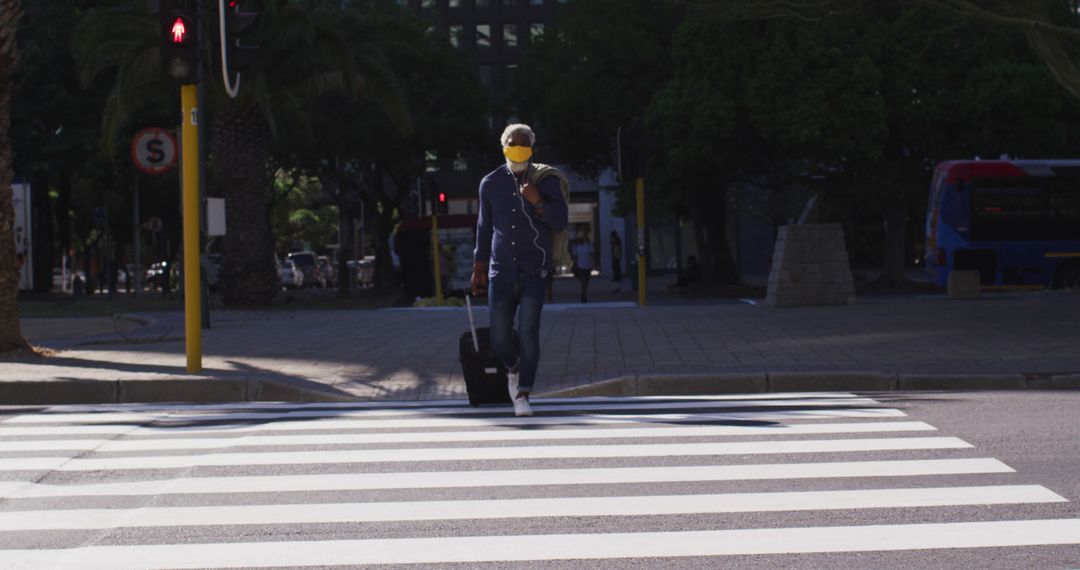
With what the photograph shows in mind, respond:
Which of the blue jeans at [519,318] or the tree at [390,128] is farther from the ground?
the tree at [390,128]

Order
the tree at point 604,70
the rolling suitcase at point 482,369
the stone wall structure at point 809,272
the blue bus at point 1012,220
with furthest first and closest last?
the tree at point 604,70, the blue bus at point 1012,220, the stone wall structure at point 809,272, the rolling suitcase at point 482,369

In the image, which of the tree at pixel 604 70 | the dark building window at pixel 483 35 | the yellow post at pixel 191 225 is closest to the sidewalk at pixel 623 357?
the yellow post at pixel 191 225

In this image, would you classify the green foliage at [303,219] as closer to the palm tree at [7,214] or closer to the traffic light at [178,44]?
the palm tree at [7,214]

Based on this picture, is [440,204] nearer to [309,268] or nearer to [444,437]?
[444,437]

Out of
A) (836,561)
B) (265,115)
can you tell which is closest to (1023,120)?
(265,115)

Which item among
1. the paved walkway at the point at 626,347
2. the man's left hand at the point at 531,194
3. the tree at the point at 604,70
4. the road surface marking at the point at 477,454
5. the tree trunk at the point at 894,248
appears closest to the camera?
the road surface marking at the point at 477,454

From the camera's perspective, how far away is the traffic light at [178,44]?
11.4 meters

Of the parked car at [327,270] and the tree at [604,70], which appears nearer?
the tree at [604,70]

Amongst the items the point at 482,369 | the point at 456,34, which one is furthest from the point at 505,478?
the point at 456,34

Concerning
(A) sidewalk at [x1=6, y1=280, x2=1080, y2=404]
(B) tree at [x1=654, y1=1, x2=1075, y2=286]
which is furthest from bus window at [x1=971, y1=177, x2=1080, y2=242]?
(A) sidewalk at [x1=6, y1=280, x2=1080, y2=404]

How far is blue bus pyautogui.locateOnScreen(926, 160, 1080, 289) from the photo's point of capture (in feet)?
114

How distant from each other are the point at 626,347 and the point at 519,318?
5342mm

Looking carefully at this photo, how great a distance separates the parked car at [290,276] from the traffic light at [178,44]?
163ft

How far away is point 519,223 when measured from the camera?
9.01 m
